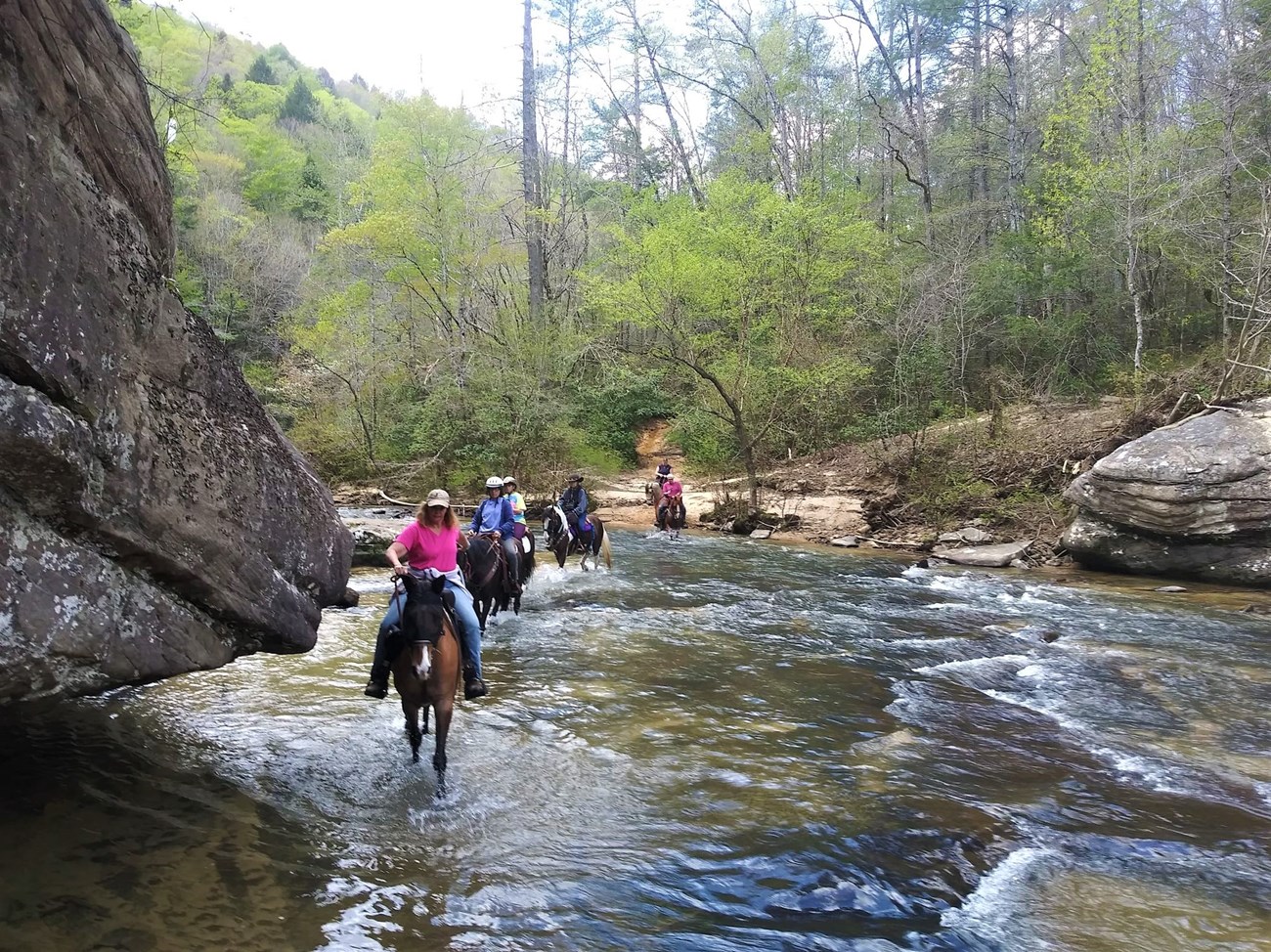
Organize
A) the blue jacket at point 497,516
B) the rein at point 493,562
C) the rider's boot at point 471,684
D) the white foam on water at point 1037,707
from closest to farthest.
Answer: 1. the rider's boot at point 471,684
2. the white foam on water at point 1037,707
3. the rein at point 493,562
4. the blue jacket at point 497,516

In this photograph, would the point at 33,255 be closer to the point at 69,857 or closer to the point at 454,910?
the point at 69,857

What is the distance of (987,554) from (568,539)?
861 centimetres

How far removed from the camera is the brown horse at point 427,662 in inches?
204

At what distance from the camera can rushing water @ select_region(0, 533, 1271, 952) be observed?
383 centimetres

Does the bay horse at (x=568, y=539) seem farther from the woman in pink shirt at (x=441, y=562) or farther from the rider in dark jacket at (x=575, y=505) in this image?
the woman in pink shirt at (x=441, y=562)

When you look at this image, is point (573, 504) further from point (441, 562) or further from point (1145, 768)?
point (1145, 768)

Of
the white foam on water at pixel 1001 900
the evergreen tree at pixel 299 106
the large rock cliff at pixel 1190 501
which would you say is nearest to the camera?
the white foam on water at pixel 1001 900

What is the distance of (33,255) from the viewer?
375 centimetres

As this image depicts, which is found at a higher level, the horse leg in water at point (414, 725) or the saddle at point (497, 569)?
the saddle at point (497, 569)

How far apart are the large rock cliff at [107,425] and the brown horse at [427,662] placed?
2.67 feet

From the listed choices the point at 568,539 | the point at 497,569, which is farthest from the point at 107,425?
the point at 568,539

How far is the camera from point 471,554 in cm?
989

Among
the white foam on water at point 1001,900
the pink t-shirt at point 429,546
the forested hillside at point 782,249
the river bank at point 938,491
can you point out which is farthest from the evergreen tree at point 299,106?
the white foam on water at point 1001,900

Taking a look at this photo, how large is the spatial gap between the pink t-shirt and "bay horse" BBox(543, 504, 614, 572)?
726 centimetres
